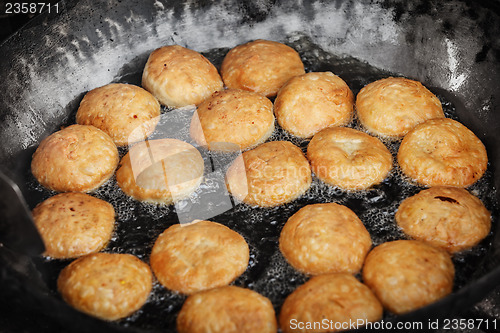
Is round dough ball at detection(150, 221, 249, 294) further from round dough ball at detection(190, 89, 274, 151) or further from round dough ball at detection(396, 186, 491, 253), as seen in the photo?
round dough ball at detection(396, 186, 491, 253)

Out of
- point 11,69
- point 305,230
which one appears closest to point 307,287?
point 305,230

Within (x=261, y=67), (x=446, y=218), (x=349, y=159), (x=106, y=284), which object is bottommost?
(x=446, y=218)

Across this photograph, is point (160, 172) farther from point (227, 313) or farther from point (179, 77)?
point (227, 313)

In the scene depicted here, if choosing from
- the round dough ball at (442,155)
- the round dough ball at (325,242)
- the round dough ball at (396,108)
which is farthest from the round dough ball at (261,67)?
the round dough ball at (325,242)

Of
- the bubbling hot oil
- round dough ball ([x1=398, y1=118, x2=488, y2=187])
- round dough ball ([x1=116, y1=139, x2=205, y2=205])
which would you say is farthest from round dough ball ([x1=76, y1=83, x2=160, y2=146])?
round dough ball ([x1=398, y1=118, x2=488, y2=187])

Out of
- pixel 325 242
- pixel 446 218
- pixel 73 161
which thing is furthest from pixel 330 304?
pixel 73 161

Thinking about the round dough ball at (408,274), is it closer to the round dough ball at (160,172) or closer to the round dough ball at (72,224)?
the round dough ball at (160,172)
